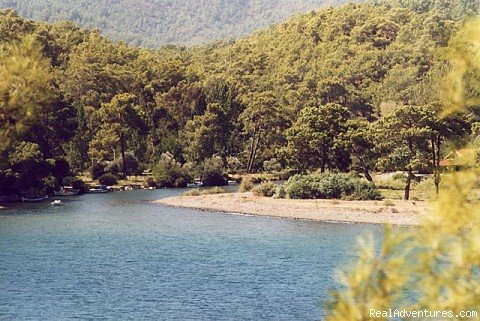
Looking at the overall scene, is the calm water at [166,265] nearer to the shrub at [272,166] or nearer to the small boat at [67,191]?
the small boat at [67,191]

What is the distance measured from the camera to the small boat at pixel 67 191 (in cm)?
5791

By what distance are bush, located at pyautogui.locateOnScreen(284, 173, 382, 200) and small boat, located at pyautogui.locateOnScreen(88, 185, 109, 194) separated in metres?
19.4

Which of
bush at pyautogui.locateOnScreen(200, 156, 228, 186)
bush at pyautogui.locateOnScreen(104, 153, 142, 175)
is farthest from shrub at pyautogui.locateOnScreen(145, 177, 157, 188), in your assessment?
bush at pyautogui.locateOnScreen(200, 156, 228, 186)

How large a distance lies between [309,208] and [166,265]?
19702 millimetres

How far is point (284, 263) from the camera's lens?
27.5 m

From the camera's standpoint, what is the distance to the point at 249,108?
74.2m

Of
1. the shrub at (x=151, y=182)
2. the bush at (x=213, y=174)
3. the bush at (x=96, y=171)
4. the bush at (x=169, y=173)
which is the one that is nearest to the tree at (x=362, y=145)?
the bush at (x=213, y=174)

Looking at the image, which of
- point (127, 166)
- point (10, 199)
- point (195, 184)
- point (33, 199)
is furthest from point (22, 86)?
point (127, 166)

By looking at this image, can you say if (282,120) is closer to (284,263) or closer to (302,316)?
(284,263)

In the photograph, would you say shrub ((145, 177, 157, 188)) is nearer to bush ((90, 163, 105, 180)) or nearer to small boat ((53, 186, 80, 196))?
bush ((90, 163, 105, 180))

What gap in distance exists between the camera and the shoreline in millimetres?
40250

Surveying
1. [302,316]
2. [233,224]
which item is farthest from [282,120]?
[302,316]

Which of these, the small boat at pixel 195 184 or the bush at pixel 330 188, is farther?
the small boat at pixel 195 184

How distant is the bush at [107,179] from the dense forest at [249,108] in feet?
6.04
